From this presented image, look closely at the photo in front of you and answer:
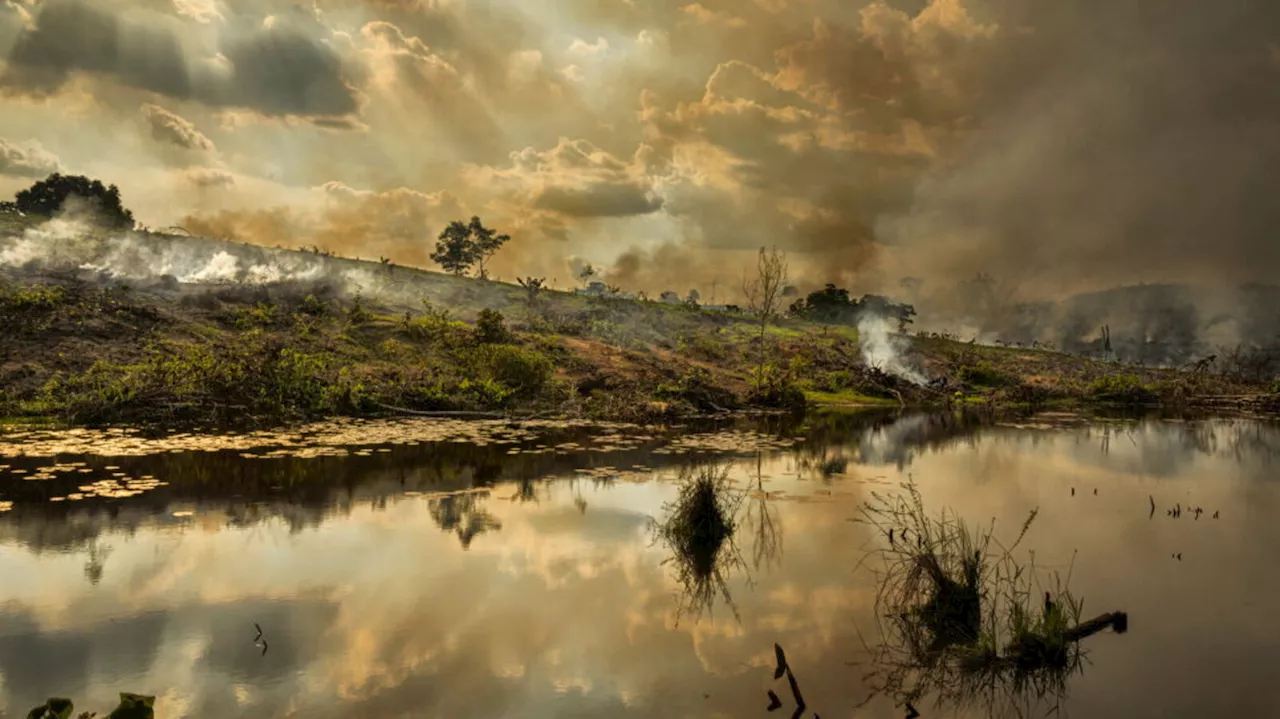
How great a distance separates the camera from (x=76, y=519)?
10789 millimetres

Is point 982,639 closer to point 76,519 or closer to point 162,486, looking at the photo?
point 76,519

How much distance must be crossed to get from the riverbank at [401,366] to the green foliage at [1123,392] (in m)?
0.09

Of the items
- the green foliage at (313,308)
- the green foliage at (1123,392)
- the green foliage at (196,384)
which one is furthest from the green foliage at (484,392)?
the green foliage at (1123,392)

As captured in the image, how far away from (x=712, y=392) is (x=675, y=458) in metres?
15.2

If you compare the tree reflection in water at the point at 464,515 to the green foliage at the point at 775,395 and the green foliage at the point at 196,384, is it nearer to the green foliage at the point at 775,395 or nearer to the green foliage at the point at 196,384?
the green foliage at the point at 196,384

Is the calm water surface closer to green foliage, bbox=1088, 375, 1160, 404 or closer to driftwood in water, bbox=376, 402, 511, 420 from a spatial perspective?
driftwood in water, bbox=376, 402, 511, 420

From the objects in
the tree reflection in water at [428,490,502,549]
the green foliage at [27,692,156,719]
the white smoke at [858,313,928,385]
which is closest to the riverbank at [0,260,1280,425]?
the white smoke at [858,313,928,385]

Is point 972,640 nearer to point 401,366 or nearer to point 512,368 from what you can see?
point 512,368

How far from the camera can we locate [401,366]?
107 ft

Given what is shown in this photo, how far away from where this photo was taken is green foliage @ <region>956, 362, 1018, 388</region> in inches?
1984

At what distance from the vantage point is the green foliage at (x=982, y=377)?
1984 inches

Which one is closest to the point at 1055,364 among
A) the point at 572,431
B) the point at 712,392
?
the point at 712,392

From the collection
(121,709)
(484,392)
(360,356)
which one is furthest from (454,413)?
(121,709)

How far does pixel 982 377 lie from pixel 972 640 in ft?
161
